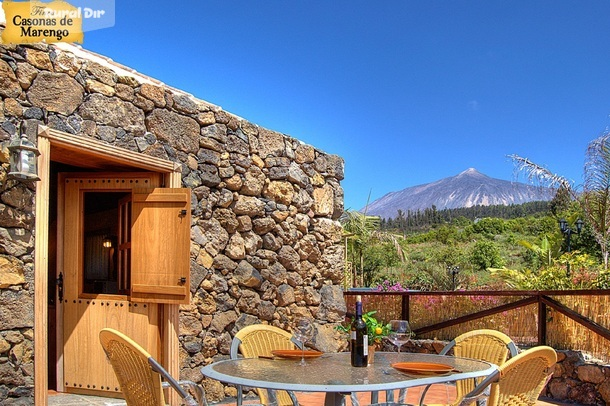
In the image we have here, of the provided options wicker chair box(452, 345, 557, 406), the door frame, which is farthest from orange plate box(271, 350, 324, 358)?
the door frame

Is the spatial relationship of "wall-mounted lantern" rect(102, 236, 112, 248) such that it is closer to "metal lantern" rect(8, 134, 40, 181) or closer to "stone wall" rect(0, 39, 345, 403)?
"stone wall" rect(0, 39, 345, 403)

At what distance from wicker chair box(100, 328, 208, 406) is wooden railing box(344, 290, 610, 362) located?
4930mm

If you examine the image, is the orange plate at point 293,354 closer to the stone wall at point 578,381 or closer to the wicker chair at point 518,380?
the wicker chair at point 518,380

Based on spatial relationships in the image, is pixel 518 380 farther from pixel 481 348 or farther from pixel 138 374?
pixel 138 374

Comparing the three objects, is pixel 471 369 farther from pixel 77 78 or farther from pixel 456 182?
pixel 456 182

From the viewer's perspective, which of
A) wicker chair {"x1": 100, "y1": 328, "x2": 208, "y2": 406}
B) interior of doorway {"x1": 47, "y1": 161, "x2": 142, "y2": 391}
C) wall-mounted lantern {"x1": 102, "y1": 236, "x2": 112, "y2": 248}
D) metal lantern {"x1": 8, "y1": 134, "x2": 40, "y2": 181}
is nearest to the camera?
wicker chair {"x1": 100, "y1": 328, "x2": 208, "y2": 406}

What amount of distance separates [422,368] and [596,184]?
34.6 feet

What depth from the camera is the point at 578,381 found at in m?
6.85

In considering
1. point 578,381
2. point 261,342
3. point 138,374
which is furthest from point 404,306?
point 138,374

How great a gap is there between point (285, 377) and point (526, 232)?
85.3 feet

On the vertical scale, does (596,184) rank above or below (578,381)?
above

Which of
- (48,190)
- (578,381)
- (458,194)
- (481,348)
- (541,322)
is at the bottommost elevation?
(578,381)

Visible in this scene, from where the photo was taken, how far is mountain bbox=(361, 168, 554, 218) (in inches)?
3688

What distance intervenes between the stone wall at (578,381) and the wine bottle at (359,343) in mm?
4058
